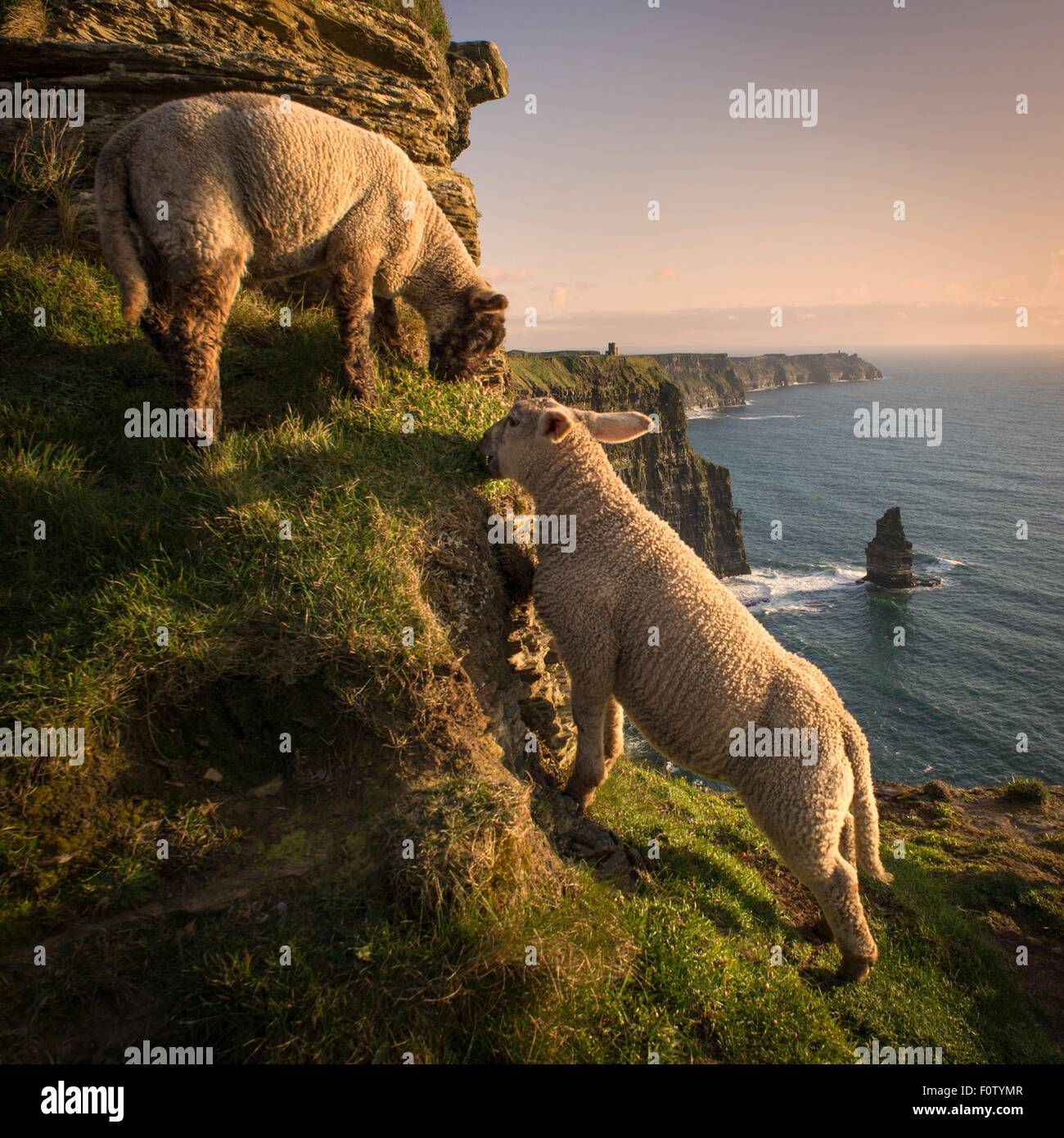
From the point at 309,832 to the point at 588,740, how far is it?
7.70 ft

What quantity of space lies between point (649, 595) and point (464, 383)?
3917mm

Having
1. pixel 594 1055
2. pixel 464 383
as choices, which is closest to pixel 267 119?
pixel 464 383

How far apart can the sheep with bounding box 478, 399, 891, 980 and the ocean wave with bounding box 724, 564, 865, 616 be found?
55.0 m

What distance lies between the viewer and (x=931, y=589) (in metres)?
60.7

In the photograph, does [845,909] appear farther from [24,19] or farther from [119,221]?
[24,19]

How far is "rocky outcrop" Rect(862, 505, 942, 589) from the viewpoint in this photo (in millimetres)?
59844

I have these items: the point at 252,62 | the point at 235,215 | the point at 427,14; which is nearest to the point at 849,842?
the point at 235,215

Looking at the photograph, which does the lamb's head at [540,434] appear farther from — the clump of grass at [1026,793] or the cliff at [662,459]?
the cliff at [662,459]

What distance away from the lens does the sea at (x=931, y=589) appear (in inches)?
1535

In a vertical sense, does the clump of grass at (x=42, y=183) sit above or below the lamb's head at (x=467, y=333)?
above

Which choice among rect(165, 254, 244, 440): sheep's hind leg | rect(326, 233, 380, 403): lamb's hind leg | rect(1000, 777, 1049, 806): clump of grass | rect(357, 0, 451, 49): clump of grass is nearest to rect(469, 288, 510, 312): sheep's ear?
rect(326, 233, 380, 403): lamb's hind leg

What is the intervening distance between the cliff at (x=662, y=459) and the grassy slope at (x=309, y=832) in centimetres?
6850

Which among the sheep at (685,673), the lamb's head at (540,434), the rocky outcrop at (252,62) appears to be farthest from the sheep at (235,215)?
the rocky outcrop at (252,62)

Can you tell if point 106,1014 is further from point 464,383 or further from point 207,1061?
point 464,383
